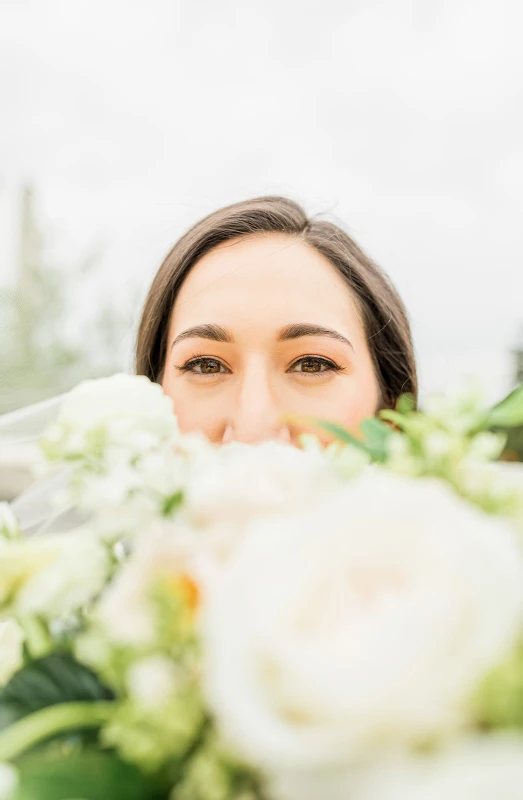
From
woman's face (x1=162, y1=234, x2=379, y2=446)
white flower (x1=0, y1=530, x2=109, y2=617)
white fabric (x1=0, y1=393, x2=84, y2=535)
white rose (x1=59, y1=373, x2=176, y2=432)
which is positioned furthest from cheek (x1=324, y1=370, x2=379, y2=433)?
white flower (x1=0, y1=530, x2=109, y2=617)

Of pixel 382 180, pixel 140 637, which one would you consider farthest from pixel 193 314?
pixel 382 180

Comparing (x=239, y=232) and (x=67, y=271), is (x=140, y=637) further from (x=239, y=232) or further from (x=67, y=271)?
(x=67, y=271)

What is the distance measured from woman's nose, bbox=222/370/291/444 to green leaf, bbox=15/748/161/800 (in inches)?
25.8

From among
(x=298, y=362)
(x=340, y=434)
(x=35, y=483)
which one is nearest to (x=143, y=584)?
(x=340, y=434)

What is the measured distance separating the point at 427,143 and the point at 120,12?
2901 millimetres

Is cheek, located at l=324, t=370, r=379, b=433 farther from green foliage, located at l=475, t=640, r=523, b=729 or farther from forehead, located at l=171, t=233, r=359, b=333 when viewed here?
green foliage, located at l=475, t=640, r=523, b=729

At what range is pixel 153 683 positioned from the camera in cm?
24

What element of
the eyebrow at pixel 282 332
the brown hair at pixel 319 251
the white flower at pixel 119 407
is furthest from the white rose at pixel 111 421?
the brown hair at pixel 319 251

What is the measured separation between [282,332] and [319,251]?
1.14 feet

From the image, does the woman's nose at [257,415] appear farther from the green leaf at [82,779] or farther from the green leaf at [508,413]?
the green leaf at [82,779]

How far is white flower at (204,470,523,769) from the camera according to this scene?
7.8 inches

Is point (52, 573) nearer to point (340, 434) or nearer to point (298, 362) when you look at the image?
point (340, 434)

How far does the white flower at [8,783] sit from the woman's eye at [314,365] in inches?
31.9

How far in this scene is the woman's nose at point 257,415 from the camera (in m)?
0.93
